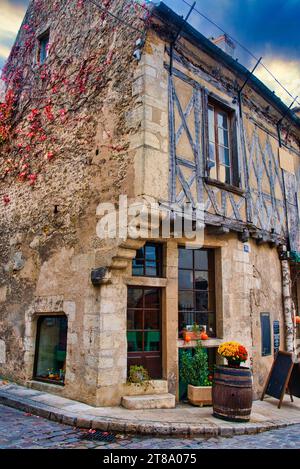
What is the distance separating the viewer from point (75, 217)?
6.67 meters

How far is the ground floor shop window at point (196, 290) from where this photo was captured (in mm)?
6742

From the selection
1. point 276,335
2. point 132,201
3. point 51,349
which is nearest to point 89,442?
point 51,349

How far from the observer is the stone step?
5.41 metres

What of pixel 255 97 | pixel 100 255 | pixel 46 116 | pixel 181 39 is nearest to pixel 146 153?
pixel 100 255

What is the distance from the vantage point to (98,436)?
451cm

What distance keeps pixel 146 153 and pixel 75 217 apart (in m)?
1.76

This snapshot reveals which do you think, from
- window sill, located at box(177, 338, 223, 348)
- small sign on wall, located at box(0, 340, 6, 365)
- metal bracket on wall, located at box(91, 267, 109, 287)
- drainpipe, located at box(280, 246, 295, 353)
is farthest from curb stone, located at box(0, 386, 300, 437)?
drainpipe, located at box(280, 246, 295, 353)

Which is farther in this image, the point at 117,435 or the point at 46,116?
the point at 46,116

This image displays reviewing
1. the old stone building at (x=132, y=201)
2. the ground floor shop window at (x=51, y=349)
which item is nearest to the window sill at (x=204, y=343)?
the old stone building at (x=132, y=201)

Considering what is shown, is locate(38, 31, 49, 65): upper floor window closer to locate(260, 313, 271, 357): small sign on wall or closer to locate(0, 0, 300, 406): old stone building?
locate(0, 0, 300, 406): old stone building

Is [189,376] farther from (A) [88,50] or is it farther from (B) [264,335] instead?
(A) [88,50]

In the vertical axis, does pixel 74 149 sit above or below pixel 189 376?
above

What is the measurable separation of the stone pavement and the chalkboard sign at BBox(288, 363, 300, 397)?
34.9 inches

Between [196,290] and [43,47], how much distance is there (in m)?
6.21
